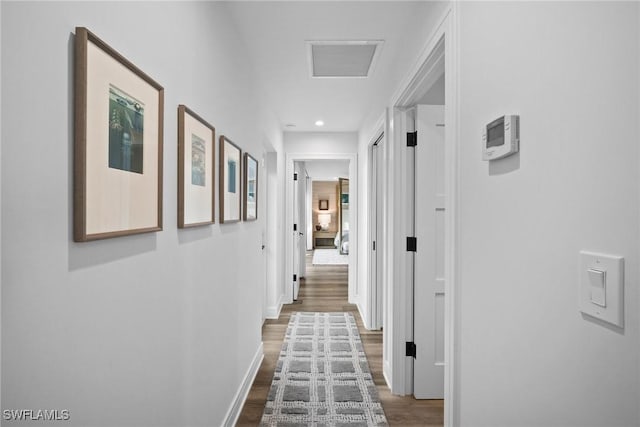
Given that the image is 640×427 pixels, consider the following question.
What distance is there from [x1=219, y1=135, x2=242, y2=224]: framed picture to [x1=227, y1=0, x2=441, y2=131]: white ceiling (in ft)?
2.39

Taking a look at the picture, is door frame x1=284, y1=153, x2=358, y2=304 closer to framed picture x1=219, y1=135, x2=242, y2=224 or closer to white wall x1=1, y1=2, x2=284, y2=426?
framed picture x1=219, y1=135, x2=242, y2=224

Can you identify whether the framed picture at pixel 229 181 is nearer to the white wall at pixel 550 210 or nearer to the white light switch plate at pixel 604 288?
the white wall at pixel 550 210

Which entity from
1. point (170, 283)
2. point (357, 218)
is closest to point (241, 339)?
point (170, 283)

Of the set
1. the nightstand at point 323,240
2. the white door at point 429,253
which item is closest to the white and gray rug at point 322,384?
the white door at point 429,253

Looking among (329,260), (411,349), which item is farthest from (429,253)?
(329,260)

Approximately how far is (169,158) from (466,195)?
1.08 m

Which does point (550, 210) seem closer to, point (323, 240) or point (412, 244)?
point (412, 244)

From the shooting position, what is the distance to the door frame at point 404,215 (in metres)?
1.40

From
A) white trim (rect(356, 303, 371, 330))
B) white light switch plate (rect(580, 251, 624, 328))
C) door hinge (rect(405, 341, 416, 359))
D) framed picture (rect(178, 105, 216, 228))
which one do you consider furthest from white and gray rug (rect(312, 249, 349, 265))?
white light switch plate (rect(580, 251, 624, 328))

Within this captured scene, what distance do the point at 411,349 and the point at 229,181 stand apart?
5.57 ft

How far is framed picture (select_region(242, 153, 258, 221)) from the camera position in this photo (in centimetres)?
253

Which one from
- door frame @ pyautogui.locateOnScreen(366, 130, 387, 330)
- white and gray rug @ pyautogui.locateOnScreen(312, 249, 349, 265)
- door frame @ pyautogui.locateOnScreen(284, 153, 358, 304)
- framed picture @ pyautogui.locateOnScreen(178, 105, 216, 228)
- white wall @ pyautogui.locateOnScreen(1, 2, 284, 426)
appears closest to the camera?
white wall @ pyautogui.locateOnScreen(1, 2, 284, 426)

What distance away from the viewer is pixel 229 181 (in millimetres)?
2092

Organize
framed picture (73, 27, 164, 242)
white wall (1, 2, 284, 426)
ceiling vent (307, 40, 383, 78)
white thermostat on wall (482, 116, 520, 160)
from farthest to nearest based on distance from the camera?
ceiling vent (307, 40, 383, 78) < white thermostat on wall (482, 116, 520, 160) < framed picture (73, 27, 164, 242) < white wall (1, 2, 284, 426)
